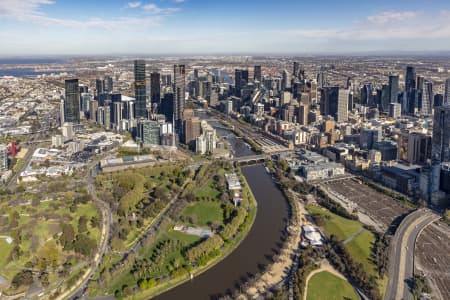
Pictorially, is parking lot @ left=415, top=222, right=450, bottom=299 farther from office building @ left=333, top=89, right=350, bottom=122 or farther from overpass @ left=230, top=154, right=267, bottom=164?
office building @ left=333, top=89, right=350, bottom=122

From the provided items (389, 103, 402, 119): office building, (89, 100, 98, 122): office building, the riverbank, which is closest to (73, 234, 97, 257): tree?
the riverbank

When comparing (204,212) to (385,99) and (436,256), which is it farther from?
(385,99)

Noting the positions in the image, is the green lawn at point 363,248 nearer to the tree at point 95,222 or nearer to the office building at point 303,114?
the tree at point 95,222

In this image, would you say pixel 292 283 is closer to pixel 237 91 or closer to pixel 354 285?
pixel 354 285

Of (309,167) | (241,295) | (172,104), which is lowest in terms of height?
(241,295)

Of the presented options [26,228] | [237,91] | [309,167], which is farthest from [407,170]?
[237,91]

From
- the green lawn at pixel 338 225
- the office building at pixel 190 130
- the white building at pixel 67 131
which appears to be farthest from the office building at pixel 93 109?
the green lawn at pixel 338 225

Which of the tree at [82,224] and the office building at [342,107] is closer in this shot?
the tree at [82,224]
